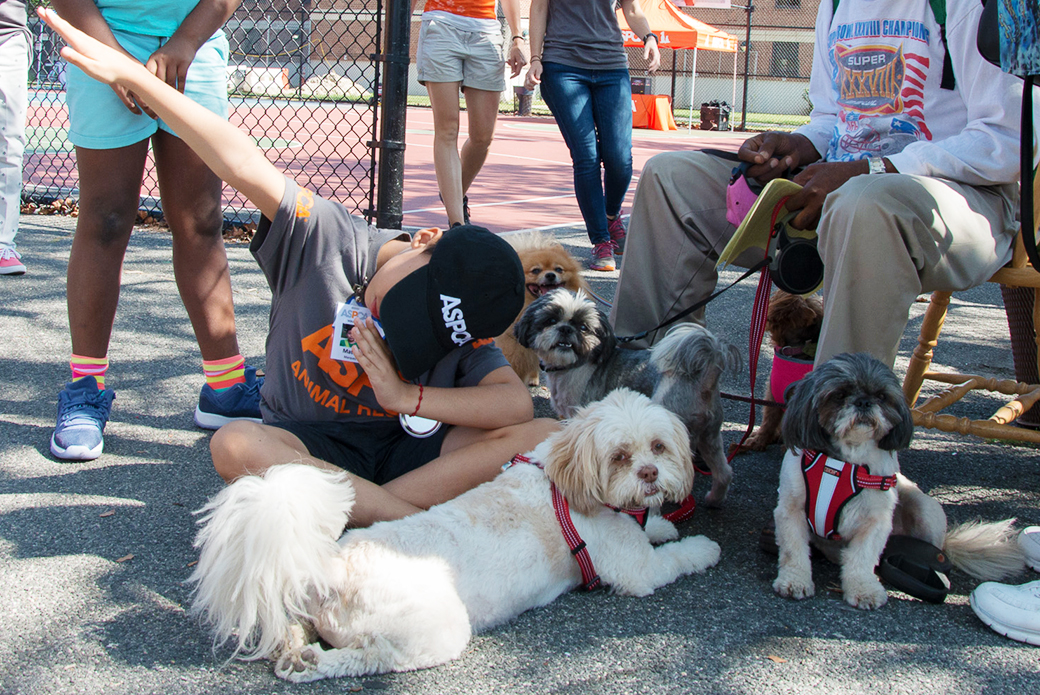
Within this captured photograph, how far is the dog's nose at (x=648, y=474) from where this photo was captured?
2014mm

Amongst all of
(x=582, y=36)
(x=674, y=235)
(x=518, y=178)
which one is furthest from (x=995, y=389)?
(x=518, y=178)

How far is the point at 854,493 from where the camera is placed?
2127 millimetres

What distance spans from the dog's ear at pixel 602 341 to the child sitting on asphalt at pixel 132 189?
4.25ft

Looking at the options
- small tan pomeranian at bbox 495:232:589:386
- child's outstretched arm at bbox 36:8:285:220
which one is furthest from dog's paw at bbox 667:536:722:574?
small tan pomeranian at bbox 495:232:589:386

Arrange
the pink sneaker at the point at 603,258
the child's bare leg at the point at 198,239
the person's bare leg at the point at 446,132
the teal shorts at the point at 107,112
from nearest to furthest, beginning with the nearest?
the teal shorts at the point at 107,112, the child's bare leg at the point at 198,239, the person's bare leg at the point at 446,132, the pink sneaker at the point at 603,258

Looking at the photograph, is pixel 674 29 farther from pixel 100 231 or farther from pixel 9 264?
pixel 100 231

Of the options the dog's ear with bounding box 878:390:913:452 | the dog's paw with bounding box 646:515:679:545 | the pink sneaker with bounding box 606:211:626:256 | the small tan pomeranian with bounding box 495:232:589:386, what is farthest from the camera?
the pink sneaker with bounding box 606:211:626:256

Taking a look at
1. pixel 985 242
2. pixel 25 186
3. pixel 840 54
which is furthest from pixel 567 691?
pixel 25 186

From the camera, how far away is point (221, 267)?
3.01 m

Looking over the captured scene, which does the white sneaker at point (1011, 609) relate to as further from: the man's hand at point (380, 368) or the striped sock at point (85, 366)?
the striped sock at point (85, 366)

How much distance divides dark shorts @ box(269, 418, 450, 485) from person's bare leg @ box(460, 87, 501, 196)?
3497 millimetres

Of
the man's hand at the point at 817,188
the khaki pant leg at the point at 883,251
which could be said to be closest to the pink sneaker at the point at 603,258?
the man's hand at the point at 817,188

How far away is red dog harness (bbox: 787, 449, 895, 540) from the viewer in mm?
2121

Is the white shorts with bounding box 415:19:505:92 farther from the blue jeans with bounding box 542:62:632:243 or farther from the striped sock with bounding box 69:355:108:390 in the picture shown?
the striped sock with bounding box 69:355:108:390
